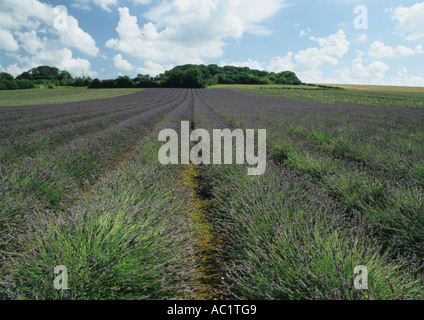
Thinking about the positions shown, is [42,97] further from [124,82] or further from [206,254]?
[206,254]

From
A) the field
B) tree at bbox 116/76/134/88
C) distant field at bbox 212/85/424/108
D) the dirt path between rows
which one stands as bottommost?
the dirt path between rows

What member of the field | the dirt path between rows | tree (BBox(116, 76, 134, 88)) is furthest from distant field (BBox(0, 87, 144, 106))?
the dirt path between rows

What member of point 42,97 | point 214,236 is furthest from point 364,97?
point 42,97

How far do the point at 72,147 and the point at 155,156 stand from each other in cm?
203

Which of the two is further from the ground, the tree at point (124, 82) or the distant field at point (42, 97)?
the tree at point (124, 82)

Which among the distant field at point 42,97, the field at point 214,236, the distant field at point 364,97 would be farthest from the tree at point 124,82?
the field at point 214,236

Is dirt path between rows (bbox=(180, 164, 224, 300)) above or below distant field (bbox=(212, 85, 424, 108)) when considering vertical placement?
below

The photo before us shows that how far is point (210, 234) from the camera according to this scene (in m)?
2.91

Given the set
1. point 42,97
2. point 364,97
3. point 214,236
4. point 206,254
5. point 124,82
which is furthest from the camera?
point 124,82

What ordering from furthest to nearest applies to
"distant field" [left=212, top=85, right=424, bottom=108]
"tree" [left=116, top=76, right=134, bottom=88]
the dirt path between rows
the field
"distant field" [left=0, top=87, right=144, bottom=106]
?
"tree" [left=116, top=76, right=134, bottom=88] → "distant field" [left=0, top=87, right=144, bottom=106] → "distant field" [left=212, top=85, right=424, bottom=108] → the dirt path between rows → the field

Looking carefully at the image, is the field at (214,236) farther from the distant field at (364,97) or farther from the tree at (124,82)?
the tree at (124,82)

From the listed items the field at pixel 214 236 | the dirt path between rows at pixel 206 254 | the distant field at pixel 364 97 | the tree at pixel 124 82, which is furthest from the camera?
Answer: the tree at pixel 124 82

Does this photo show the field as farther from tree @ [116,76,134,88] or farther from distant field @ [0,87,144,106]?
tree @ [116,76,134,88]
